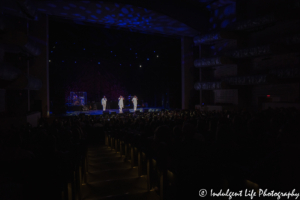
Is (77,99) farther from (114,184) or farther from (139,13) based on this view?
(114,184)

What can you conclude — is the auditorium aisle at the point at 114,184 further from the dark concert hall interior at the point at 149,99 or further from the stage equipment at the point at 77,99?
the stage equipment at the point at 77,99

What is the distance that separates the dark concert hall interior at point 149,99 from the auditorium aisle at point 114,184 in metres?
0.03

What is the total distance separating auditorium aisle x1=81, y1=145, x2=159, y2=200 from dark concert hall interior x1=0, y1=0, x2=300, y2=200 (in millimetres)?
27

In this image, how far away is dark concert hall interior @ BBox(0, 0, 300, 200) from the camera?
2.62 meters

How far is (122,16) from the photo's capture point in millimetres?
18250

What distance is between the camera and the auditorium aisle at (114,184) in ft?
11.5

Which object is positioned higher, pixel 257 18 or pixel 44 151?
pixel 257 18

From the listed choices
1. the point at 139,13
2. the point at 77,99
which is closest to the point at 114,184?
the point at 139,13

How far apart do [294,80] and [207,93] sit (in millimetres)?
8851

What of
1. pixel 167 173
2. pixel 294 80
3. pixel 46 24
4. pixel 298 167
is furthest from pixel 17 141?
pixel 294 80

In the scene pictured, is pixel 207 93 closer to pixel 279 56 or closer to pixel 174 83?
pixel 174 83

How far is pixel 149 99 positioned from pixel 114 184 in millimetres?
24665

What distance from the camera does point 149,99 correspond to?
28469 mm

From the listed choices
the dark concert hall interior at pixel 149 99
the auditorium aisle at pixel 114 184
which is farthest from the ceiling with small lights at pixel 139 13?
the auditorium aisle at pixel 114 184
